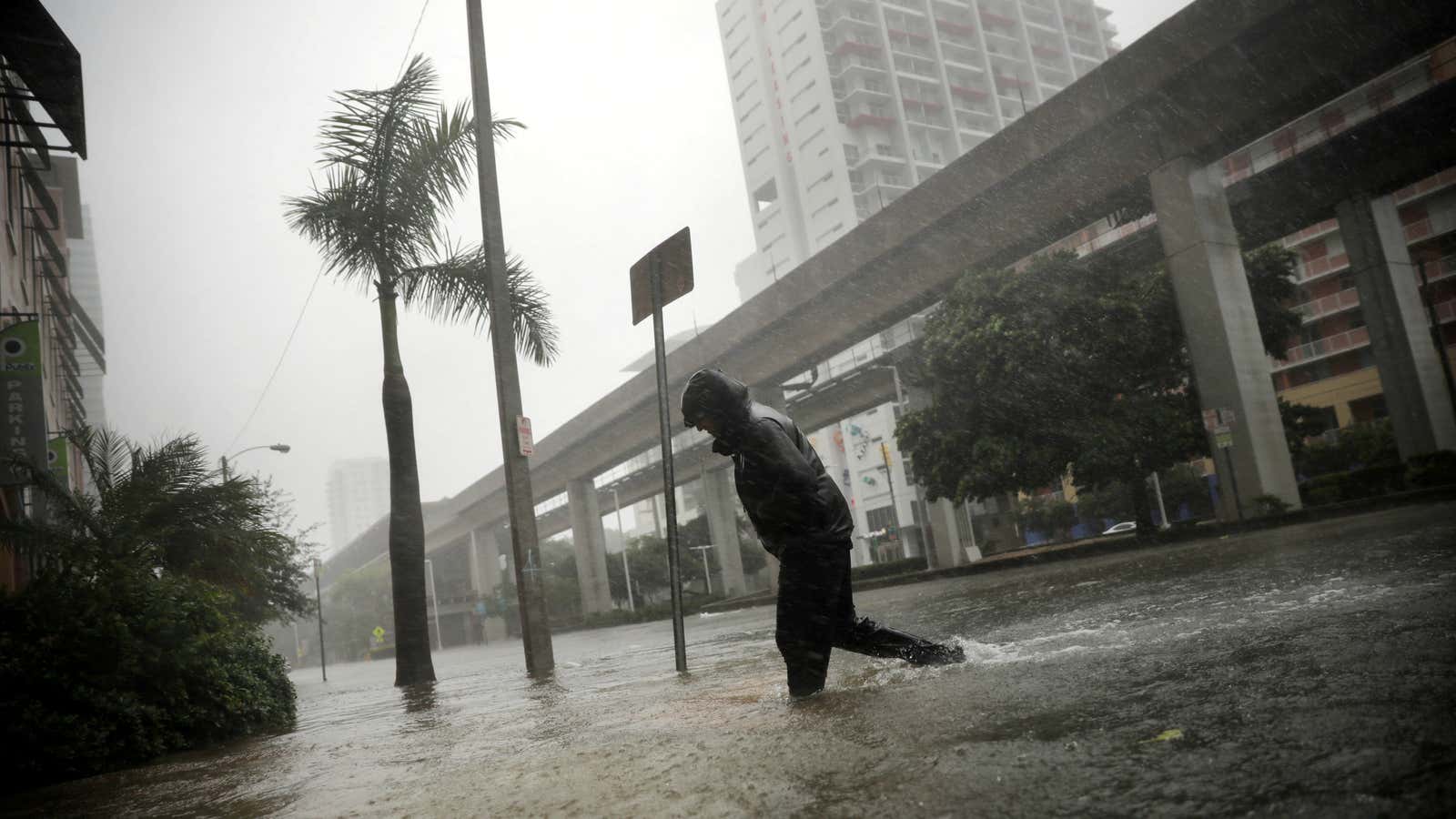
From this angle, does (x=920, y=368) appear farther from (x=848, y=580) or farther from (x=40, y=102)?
(x=848, y=580)

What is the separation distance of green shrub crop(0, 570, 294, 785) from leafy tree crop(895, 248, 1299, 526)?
1809cm

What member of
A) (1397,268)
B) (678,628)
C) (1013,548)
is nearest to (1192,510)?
(1013,548)

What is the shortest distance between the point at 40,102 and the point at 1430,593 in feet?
42.0

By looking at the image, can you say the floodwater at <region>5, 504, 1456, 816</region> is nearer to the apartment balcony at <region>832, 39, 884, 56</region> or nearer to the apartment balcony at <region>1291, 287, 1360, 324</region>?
the apartment balcony at <region>1291, 287, 1360, 324</region>

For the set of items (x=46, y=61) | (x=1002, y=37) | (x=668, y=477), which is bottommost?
(x=668, y=477)

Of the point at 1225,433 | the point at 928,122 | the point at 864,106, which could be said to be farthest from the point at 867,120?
the point at 1225,433

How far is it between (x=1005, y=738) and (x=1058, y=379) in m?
20.4

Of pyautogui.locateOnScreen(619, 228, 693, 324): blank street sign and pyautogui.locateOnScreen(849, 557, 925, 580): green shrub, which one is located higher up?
pyautogui.locateOnScreen(619, 228, 693, 324): blank street sign

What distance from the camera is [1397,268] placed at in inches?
1020

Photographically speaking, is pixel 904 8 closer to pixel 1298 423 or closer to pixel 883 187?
pixel 883 187

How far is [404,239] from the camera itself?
516 inches

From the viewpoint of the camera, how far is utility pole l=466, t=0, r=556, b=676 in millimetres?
9773

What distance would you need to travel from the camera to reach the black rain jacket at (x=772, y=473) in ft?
12.4

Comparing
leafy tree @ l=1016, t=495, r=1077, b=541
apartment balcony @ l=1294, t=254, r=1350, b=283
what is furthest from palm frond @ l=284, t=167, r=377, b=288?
apartment balcony @ l=1294, t=254, r=1350, b=283
